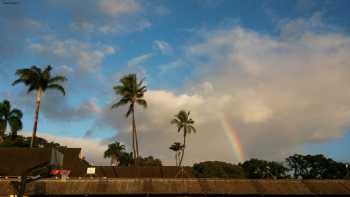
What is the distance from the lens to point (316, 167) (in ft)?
404

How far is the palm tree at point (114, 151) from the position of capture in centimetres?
11744

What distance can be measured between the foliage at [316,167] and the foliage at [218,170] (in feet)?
102

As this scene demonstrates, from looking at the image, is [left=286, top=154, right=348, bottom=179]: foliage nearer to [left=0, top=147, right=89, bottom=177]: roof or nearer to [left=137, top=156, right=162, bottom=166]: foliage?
[left=137, top=156, right=162, bottom=166]: foliage

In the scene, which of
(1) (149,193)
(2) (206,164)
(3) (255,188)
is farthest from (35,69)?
(2) (206,164)

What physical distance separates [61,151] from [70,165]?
9.40 ft

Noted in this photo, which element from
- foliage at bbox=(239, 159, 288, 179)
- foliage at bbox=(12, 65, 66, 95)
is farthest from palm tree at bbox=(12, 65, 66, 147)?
foliage at bbox=(239, 159, 288, 179)

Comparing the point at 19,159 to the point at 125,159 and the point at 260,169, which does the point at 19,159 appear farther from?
the point at 260,169

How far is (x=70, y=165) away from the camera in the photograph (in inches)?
2338

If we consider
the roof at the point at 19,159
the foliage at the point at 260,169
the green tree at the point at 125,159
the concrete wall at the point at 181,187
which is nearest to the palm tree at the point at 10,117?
the roof at the point at 19,159

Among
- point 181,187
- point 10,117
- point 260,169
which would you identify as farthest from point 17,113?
point 260,169

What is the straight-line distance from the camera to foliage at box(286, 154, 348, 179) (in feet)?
378

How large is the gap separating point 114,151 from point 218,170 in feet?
121

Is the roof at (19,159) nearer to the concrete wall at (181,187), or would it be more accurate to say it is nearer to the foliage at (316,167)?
the concrete wall at (181,187)

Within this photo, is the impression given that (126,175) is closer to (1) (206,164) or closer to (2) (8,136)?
(2) (8,136)
